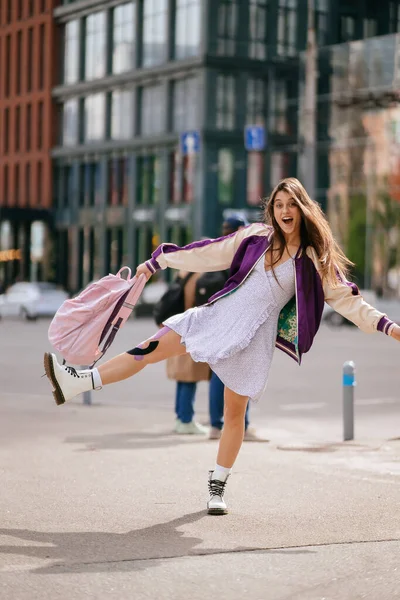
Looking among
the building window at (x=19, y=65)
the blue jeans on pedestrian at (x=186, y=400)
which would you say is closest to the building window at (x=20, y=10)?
the building window at (x=19, y=65)

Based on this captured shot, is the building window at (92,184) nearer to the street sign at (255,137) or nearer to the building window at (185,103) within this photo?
the building window at (185,103)

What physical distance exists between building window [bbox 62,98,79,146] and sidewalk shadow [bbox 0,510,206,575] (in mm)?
65179

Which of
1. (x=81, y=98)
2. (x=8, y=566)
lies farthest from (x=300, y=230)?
(x=81, y=98)

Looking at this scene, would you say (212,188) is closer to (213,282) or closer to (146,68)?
(146,68)

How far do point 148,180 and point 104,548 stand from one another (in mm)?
59858

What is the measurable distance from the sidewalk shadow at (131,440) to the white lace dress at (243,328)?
11.0 ft

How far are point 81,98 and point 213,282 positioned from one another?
198ft

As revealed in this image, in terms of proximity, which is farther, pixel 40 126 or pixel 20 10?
pixel 20 10

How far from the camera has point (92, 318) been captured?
7.36m

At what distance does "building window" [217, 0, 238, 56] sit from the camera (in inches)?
2347

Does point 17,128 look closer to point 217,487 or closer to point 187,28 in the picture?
point 187,28

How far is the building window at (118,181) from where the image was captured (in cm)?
6693

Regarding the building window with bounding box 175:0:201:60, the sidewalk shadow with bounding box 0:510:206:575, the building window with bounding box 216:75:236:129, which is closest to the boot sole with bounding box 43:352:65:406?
the sidewalk shadow with bounding box 0:510:206:575

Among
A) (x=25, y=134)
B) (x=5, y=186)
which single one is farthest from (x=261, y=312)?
(x=5, y=186)
